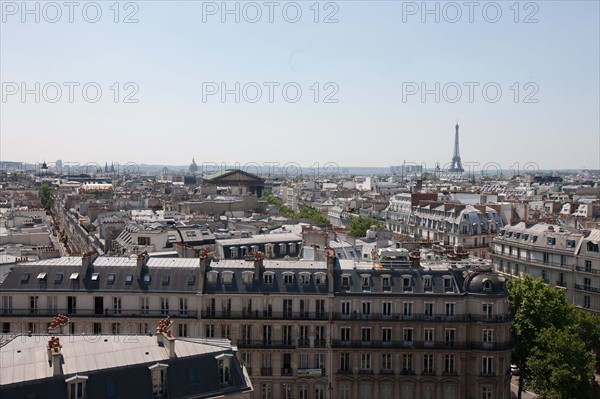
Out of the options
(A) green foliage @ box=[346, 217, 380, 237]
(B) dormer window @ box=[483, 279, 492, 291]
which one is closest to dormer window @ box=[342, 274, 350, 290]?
(B) dormer window @ box=[483, 279, 492, 291]

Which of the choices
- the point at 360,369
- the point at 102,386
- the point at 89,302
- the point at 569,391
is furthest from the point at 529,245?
the point at 102,386

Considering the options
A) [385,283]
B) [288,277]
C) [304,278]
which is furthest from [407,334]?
[288,277]

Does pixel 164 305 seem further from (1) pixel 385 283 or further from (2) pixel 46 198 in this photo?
(2) pixel 46 198

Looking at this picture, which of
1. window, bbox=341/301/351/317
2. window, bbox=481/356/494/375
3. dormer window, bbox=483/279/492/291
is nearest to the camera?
window, bbox=481/356/494/375

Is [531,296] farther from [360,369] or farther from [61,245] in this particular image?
[61,245]

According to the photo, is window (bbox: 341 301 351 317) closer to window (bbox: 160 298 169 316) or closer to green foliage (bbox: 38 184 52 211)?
window (bbox: 160 298 169 316)

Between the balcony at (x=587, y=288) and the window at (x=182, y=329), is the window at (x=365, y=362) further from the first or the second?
the balcony at (x=587, y=288)

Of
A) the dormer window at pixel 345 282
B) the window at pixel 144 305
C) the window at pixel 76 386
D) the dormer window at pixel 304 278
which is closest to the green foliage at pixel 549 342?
the dormer window at pixel 345 282
